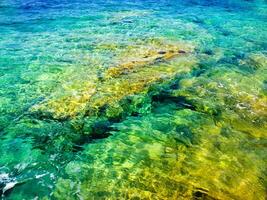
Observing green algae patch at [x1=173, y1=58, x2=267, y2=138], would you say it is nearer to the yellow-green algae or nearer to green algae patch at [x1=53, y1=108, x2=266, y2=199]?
the yellow-green algae

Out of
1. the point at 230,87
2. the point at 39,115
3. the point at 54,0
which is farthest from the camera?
the point at 54,0

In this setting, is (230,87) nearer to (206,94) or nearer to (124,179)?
(206,94)

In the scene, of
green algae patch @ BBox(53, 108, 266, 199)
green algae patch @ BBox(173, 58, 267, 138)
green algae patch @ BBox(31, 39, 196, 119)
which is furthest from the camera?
green algae patch @ BBox(31, 39, 196, 119)

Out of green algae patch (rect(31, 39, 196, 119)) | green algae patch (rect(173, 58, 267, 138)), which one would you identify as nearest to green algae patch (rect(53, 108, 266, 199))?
green algae patch (rect(173, 58, 267, 138))

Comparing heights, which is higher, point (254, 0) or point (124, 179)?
point (124, 179)

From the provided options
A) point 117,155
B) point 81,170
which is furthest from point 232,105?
point 81,170
